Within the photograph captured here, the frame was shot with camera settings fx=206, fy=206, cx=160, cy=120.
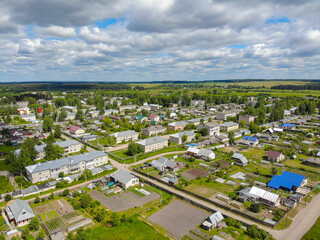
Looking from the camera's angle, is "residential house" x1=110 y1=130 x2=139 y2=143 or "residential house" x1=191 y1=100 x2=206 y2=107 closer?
"residential house" x1=110 y1=130 x2=139 y2=143

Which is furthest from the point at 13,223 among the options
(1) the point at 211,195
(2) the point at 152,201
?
(1) the point at 211,195

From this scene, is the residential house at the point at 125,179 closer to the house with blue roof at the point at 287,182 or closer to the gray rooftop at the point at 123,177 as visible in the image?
the gray rooftop at the point at 123,177

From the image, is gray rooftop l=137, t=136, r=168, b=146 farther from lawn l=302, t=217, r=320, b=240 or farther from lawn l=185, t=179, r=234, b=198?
lawn l=302, t=217, r=320, b=240

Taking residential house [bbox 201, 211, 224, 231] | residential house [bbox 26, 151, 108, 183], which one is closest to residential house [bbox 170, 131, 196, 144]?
residential house [bbox 26, 151, 108, 183]

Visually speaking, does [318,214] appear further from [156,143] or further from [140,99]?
[140,99]

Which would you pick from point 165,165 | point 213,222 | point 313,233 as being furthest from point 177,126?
point 313,233

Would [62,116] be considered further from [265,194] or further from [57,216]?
[265,194]
